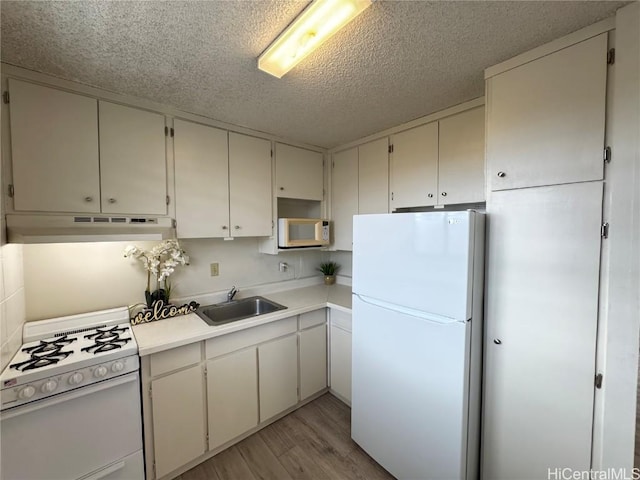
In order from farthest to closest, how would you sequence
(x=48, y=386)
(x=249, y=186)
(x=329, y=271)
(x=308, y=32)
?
1. (x=329, y=271)
2. (x=249, y=186)
3. (x=48, y=386)
4. (x=308, y=32)

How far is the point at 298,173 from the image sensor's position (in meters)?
2.53

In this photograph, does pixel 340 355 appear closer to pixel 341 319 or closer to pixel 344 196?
pixel 341 319

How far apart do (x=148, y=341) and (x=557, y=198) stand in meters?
2.24

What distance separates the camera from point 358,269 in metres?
1.76

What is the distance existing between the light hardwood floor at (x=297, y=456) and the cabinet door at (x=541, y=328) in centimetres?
80

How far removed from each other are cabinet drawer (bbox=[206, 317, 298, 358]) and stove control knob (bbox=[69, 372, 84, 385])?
61 centimetres

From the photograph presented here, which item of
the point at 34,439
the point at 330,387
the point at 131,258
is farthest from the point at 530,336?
the point at 131,258

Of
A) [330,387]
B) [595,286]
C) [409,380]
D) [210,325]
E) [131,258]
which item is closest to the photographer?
[595,286]

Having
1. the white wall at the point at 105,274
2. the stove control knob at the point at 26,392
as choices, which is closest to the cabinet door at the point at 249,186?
the white wall at the point at 105,274

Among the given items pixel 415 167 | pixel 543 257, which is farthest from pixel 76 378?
pixel 415 167

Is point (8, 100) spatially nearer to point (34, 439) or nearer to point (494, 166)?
point (34, 439)

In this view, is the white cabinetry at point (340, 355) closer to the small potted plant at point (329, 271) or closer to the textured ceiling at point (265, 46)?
the small potted plant at point (329, 271)

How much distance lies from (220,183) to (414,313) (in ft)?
5.53

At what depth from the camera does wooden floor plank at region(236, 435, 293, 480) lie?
1.63 m
